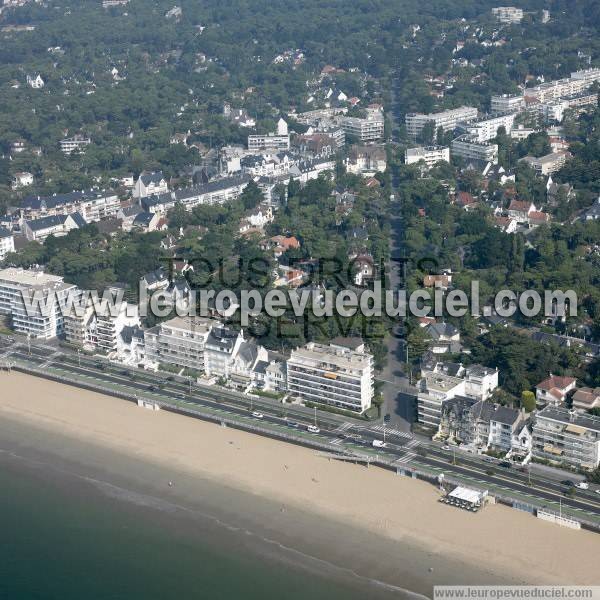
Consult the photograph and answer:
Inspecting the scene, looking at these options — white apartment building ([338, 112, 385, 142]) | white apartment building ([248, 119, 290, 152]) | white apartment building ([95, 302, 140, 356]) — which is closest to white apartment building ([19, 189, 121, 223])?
white apartment building ([248, 119, 290, 152])

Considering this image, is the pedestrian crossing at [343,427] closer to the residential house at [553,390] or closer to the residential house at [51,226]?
the residential house at [553,390]

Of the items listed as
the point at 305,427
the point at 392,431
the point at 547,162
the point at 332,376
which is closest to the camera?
the point at 392,431

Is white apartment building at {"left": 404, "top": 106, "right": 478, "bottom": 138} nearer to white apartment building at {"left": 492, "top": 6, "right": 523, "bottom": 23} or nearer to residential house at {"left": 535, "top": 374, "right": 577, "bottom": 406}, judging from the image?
white apartment building at {"left": 492, "top": 6, "right": 523, "bottom": 23}

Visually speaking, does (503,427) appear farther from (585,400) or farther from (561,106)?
(561,106)

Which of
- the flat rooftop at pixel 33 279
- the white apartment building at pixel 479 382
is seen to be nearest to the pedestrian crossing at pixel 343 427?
the white apartment building at pixel 479 382

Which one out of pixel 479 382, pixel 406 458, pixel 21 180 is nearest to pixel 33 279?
pixel 406 458

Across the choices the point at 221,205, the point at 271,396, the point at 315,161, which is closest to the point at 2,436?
the point at 271,396

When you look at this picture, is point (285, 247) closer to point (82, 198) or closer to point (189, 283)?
point (189, 283)
